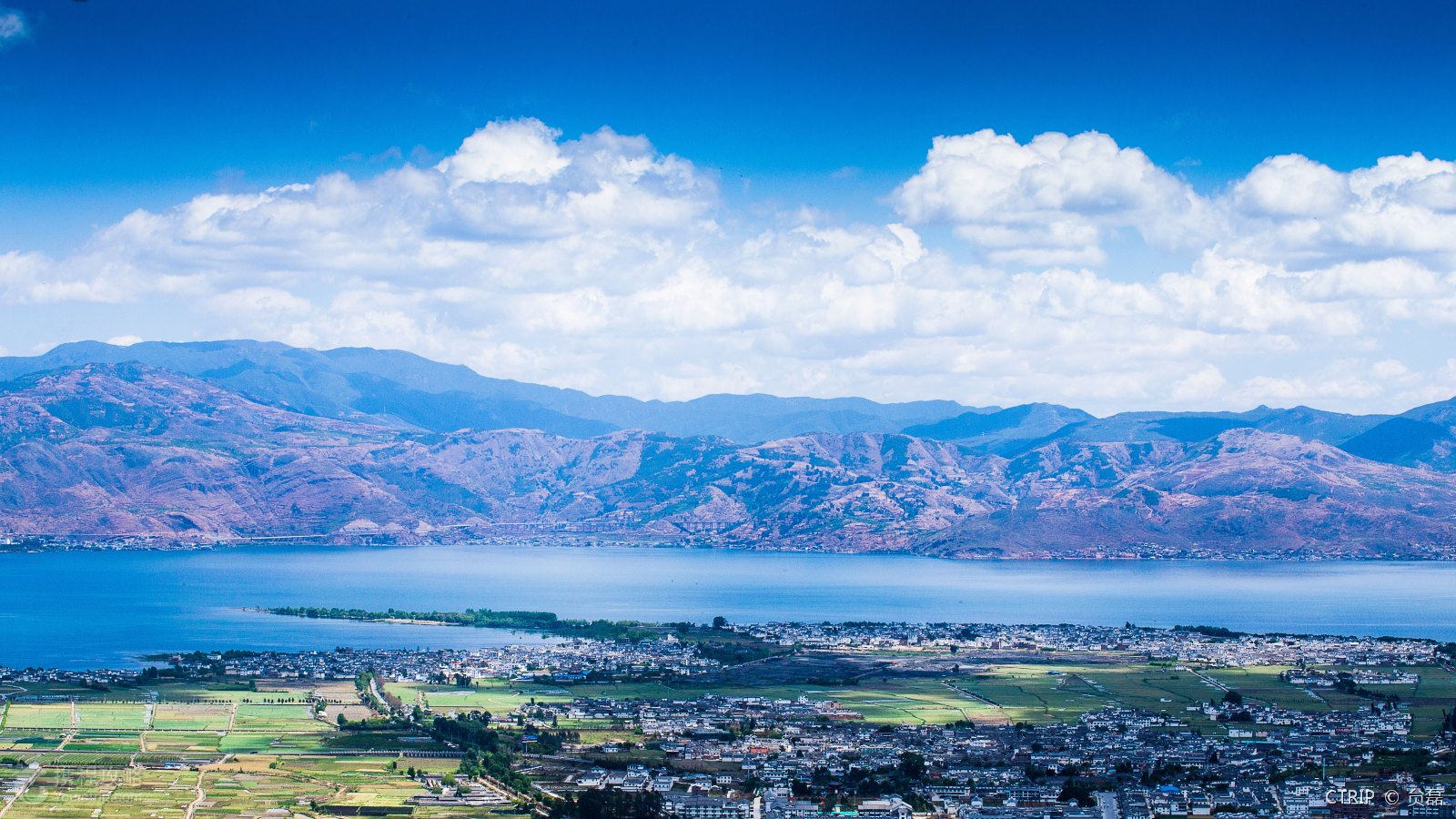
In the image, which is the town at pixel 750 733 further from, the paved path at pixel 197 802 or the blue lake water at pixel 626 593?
the blue lake water at pixel 626 593

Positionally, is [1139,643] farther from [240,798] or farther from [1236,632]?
[240,798]

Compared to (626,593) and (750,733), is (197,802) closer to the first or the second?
(750,733)

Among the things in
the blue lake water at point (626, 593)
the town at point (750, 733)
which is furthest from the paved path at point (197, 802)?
the blue lake water at point (626, 593)

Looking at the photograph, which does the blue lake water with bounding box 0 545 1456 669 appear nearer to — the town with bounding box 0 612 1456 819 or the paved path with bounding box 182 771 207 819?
the town with bounding box 0 612 1456 819

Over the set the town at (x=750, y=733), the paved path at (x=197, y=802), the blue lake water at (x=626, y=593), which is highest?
the blue lake water at (x=626, y=593)

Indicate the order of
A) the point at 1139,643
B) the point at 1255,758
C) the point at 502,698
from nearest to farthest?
the point at 1255,758 → the point at 502,698 → the point at 1139,643

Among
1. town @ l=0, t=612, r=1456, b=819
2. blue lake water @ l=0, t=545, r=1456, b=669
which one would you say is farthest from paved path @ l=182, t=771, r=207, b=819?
blue lake water @ l=0, t=545, r=1456, b=669

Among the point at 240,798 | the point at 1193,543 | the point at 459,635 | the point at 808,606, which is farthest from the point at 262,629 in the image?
the point at 1193,543
